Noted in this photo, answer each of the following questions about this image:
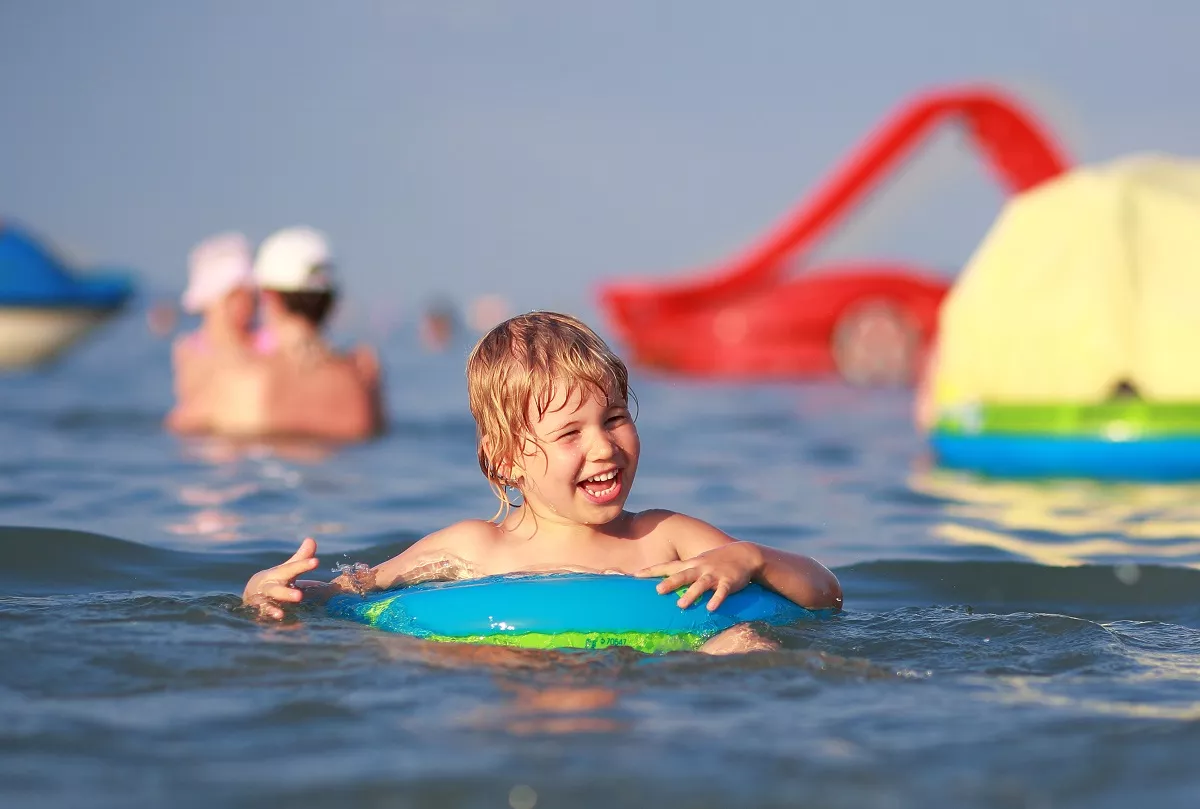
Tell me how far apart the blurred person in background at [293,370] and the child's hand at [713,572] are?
189 inches

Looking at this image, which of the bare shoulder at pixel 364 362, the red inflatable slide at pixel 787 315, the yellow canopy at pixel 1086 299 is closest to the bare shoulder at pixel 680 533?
the yellow canopy at pixel 1086 299

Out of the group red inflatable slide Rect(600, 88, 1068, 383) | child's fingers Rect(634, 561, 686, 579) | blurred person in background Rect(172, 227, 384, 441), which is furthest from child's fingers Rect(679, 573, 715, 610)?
red inflatable slide Rect(600, 88, 1068, 383)

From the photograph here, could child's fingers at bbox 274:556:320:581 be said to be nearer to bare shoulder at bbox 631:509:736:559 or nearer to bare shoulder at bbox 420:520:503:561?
bare shoulder at bbox 420:520:503:561

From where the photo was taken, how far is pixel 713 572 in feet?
13.3

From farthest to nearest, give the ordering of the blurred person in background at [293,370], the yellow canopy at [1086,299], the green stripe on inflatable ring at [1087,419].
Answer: the blurred person in background at [293,370]
the yellow canopy at [1086,299]
the green stripe on inflatable ring at [1087,419]

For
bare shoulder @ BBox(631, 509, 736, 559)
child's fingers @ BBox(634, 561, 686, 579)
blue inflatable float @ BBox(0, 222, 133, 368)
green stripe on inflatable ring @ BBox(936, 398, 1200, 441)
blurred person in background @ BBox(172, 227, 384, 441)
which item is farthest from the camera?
blue inflatable float @ BBox(0, 222, 133, 368)

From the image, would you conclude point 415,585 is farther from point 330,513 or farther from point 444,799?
point 330,513

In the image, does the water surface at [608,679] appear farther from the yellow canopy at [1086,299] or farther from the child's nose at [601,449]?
the yellow canopy at [1086,299]

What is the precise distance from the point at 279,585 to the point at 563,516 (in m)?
0.80

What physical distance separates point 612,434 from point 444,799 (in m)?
1.50

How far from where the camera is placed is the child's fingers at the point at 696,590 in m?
3.96

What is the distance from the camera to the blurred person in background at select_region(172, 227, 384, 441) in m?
8.66

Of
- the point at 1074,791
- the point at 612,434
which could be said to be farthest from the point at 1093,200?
the point at 1074,791

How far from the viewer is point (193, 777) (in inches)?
117
